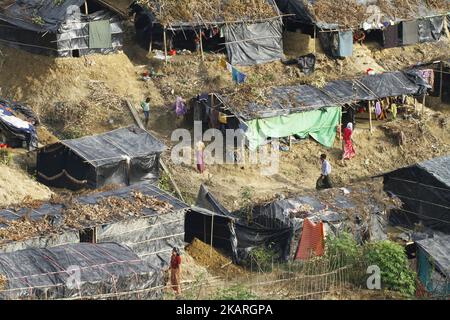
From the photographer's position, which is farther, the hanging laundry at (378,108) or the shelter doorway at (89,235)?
the hanging laundry at (378,108)

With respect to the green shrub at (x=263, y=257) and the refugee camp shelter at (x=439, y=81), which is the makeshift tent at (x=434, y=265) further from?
the refugee camp shelter at (x=439, y=81)

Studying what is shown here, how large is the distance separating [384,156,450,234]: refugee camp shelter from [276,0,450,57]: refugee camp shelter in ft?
28.0

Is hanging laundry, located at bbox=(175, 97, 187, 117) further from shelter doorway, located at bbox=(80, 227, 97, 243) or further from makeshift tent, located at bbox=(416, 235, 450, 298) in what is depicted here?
makeshift tent, located at bbox=(416, 235, 450, 298)

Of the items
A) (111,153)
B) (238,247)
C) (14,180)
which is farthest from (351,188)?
(14,180)

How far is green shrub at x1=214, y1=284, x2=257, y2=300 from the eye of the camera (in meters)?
25.4

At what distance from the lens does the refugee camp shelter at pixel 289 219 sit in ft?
104

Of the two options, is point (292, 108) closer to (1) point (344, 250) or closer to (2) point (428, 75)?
(2) point (428, 75)

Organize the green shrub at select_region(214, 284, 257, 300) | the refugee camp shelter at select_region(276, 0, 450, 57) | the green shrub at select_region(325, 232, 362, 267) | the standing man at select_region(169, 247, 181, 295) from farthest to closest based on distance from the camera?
1. the refugee camp shelter at select_region(276, 0, 450, 57)
2. the green shrub at select_region(325, 232, 362, 267)
3. the standing man at select_region(169, 247, 181, 295)
4. the green shrub at select_region(214, 284, 257, 300)

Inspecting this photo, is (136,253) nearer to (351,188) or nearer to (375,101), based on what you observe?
(351,188)

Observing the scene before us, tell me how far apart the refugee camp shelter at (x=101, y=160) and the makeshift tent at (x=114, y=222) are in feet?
7.33

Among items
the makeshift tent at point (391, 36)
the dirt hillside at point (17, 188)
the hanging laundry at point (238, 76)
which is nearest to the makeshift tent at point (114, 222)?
the dirt hillside at point (17, 188)

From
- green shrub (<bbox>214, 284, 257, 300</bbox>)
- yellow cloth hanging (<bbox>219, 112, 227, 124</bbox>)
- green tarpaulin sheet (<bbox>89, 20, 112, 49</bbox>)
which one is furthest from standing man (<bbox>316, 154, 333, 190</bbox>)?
green shrub (<bbox>214, 284, 257, 300</bbox>)

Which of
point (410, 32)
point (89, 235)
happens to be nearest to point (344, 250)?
point (89, 235)

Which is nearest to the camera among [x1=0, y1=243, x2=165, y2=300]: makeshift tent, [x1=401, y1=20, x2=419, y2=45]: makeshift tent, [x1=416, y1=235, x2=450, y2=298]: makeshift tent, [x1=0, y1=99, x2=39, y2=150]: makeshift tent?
[x1=0, y1=243, x2=165, y2=300]: makeshift tent
